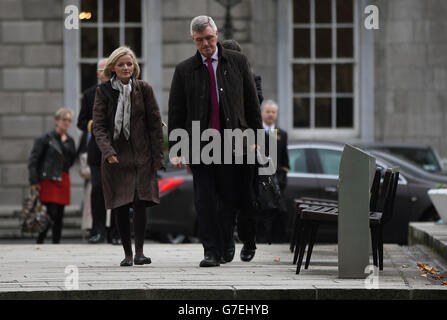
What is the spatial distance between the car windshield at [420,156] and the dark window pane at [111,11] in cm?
573

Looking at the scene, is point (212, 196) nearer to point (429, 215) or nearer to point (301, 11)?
point (429, 215)

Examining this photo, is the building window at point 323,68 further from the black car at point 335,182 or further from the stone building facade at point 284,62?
the black car at point 335,182

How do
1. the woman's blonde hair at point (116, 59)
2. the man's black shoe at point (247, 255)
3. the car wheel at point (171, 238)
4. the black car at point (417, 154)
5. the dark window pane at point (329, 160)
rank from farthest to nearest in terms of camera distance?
the black car at point (417, 154) → the car wheel at point (171, 238) → the dark window pane at point (329, 160) → the man's black shoe at point (247, 255) → the woman's blonde hair at point (116, 59)

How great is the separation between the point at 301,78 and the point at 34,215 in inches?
281

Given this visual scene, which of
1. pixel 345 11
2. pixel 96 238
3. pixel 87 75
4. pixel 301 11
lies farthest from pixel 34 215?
pixel 345 11

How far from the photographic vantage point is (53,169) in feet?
45.6

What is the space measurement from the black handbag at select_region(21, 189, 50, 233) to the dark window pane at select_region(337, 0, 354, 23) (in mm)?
7660

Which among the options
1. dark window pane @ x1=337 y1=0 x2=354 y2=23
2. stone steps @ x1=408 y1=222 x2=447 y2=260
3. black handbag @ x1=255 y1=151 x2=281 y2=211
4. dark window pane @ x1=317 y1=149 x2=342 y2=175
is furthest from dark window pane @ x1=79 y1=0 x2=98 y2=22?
black handbag @ x1=255 y1=151 x2=281 y2=211

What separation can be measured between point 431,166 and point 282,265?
279 inches

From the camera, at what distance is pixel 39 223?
13797 mm

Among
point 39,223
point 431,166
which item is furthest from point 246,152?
point 431,166

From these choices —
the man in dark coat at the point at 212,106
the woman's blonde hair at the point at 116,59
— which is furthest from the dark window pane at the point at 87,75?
the man in dark coat at the point at 212,106

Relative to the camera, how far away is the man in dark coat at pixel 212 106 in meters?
8.93

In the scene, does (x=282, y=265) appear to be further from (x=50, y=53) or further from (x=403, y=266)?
(x=50, y=53)
